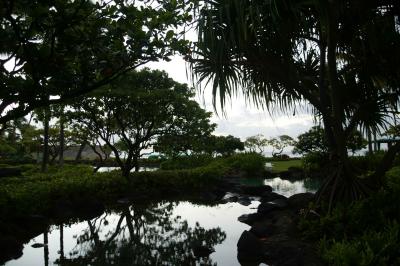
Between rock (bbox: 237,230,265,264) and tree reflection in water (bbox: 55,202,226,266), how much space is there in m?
0.52

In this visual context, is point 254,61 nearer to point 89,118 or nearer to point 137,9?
point 137,9

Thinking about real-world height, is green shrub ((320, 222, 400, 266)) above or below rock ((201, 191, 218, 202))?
above

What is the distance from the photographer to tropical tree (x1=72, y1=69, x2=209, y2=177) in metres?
13.9

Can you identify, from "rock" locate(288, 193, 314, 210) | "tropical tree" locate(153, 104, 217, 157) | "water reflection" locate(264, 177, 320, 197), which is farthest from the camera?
"tropical tree" locate(153, 104, 217, 157)

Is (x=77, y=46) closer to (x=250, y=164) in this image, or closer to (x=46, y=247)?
(x=46, y=247)

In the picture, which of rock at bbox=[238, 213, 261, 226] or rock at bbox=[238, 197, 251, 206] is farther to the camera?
rock at bbox=[238, 197, 251, 206]

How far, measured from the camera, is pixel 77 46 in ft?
15.8

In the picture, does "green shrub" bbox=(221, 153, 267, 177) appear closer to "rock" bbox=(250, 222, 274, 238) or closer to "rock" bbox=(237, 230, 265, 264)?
"rock" bbox=(250, 222, 274, 238)

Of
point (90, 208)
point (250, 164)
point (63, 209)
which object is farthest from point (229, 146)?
point (63, 209)

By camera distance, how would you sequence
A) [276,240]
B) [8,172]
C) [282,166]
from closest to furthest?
[276,240], [8,172], [282,166]

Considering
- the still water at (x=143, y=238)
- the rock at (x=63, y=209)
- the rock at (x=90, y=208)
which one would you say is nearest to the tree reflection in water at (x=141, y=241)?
the still water at (x=143, y=238)

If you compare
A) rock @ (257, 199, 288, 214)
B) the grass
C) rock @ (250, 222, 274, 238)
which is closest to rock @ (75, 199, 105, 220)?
rock @ (257, 199, 288, 214)

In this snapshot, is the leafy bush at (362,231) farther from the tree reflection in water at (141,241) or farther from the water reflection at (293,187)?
the water reflection at (293,187)

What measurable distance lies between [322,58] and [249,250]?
3751mm
